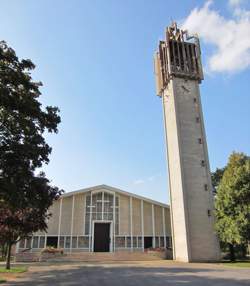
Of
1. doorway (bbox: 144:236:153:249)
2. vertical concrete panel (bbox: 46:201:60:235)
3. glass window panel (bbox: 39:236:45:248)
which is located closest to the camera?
glass window panel (bbox: 39:236:45:248)

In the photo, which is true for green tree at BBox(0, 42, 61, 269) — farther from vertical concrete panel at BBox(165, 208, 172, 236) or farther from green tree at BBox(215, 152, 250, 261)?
vertical concrete panel at BBox(165, 208, 172, 236)

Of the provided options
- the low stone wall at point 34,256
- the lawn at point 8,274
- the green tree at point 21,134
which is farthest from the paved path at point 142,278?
the low stone wall at point 34,256

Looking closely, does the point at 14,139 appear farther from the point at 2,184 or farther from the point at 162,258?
the point at 162,258

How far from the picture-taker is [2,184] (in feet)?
36.1

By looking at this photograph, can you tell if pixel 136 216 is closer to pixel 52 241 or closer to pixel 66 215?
pixel 66 215

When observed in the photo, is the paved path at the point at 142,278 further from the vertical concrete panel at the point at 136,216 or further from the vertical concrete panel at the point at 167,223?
the vertical concrete panel at the point at 167,223

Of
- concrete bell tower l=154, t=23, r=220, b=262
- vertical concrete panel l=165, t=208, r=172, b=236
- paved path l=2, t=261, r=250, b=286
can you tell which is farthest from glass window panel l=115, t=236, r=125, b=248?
paved path l=2, t=261, r=250, b=286

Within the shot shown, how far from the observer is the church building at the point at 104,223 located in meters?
29.6

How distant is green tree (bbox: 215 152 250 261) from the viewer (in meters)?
21.3

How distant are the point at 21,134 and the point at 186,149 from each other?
18.6 metres

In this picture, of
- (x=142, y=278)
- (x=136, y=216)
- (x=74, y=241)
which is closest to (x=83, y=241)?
(x=74, y=241)

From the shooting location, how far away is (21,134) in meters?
11.9

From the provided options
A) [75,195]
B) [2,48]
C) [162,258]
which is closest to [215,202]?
[162,258]

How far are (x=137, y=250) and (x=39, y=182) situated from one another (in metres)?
20.8
